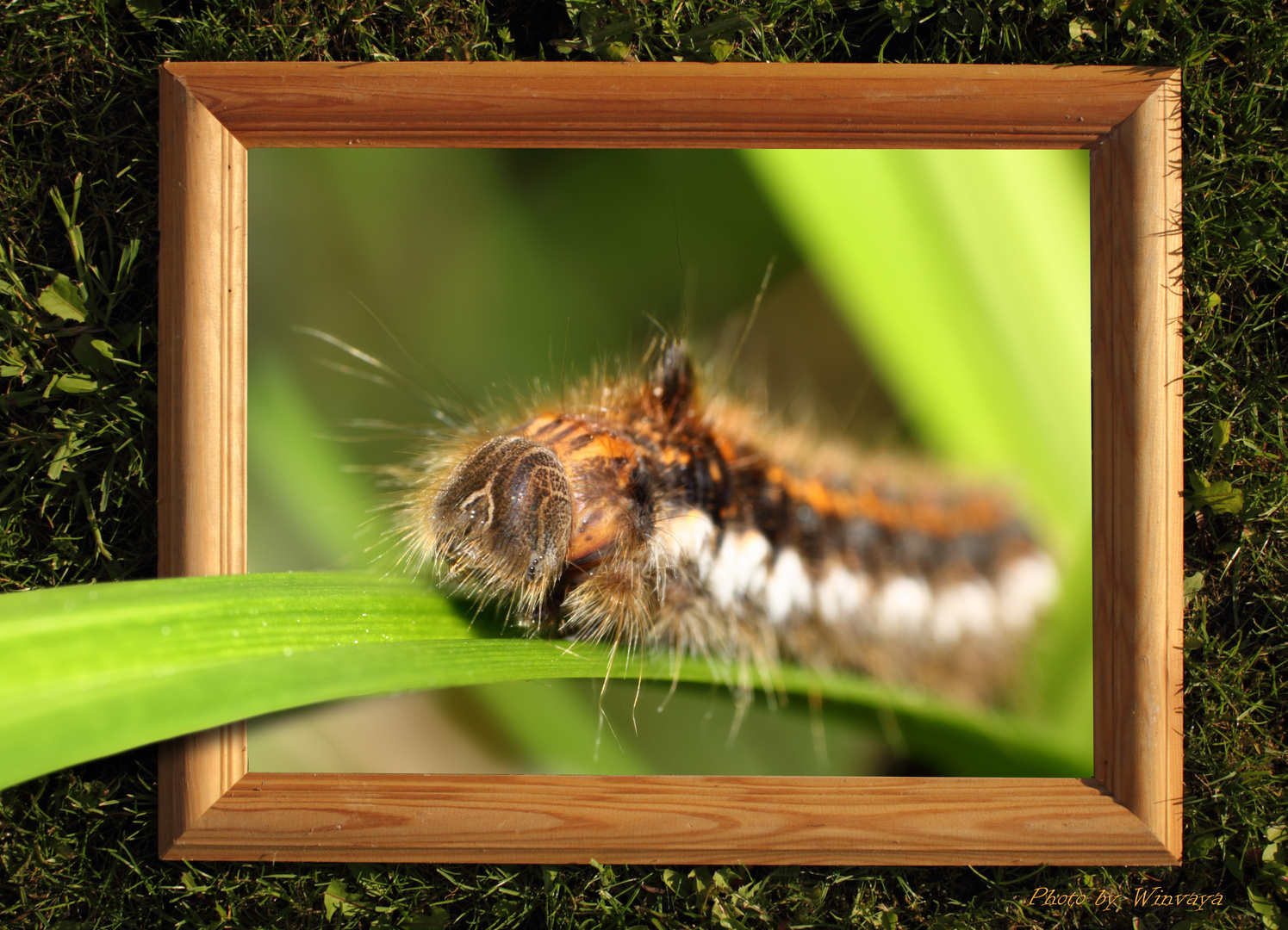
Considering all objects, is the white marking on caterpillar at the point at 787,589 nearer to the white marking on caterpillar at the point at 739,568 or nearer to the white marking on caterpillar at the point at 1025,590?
the white marking on caterpillar at the point at 739,568

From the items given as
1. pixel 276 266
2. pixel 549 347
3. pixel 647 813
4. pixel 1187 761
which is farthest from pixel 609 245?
pixel 1187 761

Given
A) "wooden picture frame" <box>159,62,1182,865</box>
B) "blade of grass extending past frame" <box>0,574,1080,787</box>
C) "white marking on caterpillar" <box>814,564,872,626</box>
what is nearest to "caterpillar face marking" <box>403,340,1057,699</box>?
"white marking on caterpillar" <box>814,564,872,626</box>

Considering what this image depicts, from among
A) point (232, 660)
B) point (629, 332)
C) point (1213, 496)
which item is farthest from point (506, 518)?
point (1213, 496)

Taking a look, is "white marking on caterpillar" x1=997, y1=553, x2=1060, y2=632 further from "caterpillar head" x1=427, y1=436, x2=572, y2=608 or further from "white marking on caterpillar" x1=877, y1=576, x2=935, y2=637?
"caterpillar head" x1=427, y1=436, x2=572, y2=608

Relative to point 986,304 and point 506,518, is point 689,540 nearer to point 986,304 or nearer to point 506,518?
point 506,518

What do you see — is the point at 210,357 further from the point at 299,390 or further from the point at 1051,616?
the point at 1051,616
